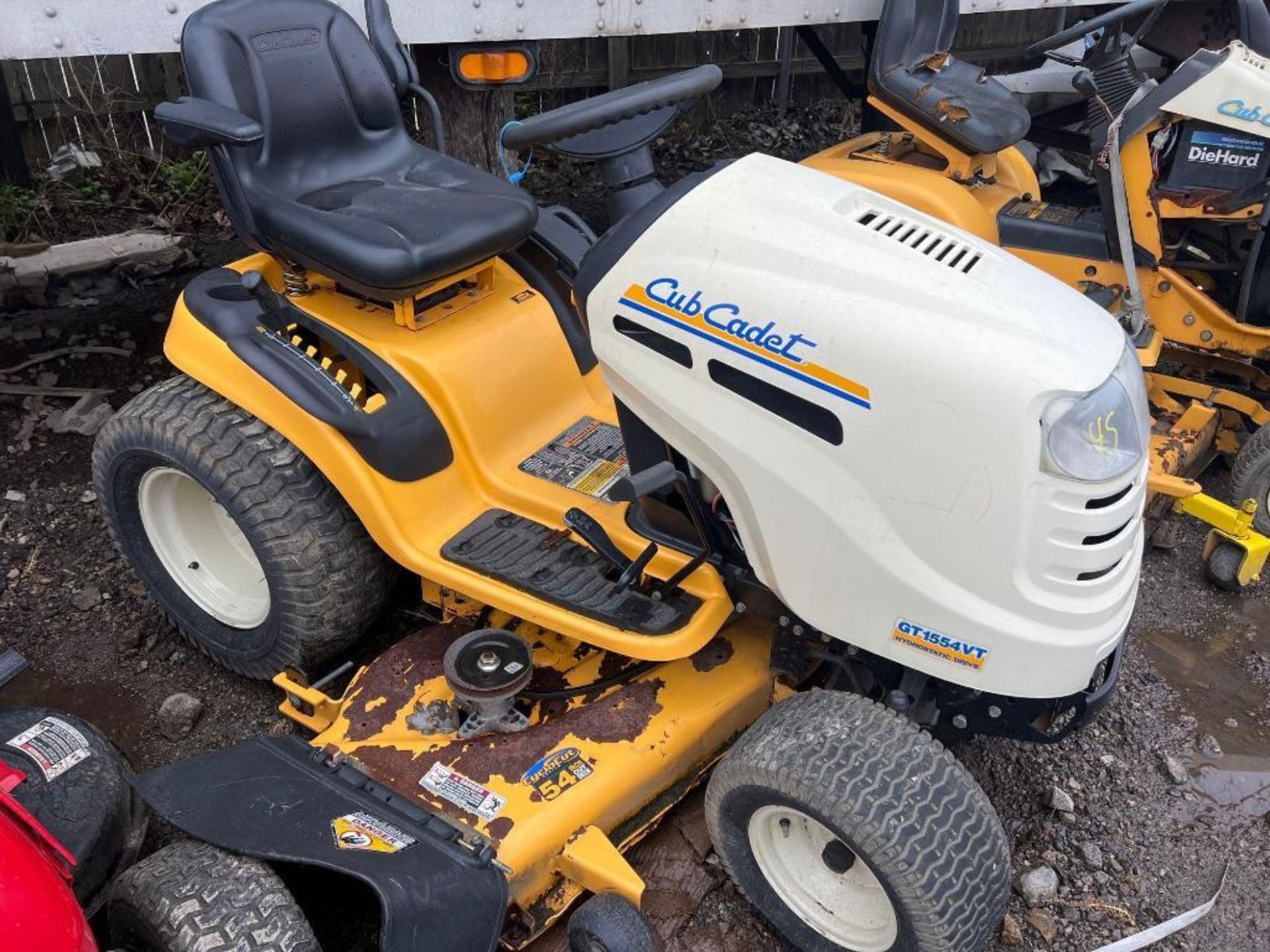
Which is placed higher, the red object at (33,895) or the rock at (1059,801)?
the red object at (33,895)

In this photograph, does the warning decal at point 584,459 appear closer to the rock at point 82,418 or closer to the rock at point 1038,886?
the rock at point 1038,886

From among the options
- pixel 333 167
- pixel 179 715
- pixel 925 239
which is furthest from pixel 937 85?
pixel 179 715

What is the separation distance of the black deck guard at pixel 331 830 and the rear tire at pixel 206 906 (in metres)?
0.03

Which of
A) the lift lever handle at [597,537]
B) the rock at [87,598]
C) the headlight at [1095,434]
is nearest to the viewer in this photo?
the headlight at [1095,434]

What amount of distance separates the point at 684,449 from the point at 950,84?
105 inches

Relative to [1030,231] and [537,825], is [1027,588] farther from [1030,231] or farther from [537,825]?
[1030,231]

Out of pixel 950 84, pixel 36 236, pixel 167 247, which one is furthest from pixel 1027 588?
pixel 36 236

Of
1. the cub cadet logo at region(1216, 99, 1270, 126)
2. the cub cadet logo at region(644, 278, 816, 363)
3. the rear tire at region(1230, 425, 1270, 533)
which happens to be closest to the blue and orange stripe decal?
the cub cadet logo at region(644, 278, 816, 363)

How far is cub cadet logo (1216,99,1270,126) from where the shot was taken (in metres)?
3.35

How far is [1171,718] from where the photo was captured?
2.79 m

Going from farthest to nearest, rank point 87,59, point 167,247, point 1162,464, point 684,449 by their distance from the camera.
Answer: point 87,59 < point 167,247 < point 1162,464 < point 684,449

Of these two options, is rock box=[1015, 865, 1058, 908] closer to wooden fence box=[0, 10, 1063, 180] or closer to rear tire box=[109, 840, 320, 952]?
rear tire box=[109, 840, 320, 952]

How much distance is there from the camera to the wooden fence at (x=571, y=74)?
5.34 metres

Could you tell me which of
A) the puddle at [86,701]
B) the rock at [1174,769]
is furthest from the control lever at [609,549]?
the rock at [1174,769]
